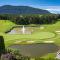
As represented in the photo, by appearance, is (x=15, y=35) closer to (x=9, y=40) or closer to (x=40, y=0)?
(x=9, y=40)

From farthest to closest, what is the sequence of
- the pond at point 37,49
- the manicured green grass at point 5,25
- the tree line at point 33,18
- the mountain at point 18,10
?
the mountain at point 18,10 < the tree line at point 33,18 < the manicured green grass at point 5,25 < the pond at point 37,49

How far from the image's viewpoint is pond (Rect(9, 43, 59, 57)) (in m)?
28.2

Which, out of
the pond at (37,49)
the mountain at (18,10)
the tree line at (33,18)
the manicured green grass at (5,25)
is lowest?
the pond at (37,49)

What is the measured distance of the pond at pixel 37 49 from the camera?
28.2m

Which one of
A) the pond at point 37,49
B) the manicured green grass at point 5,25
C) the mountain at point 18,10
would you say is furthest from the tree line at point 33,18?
the pond at point 37,49

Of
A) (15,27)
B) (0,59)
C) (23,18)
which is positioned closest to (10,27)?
(15,27)

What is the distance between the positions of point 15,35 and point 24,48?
8.29 m

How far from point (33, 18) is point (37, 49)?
23830mm

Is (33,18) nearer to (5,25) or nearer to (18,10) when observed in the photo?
(5,25)

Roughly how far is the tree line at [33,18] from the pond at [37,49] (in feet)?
64.8

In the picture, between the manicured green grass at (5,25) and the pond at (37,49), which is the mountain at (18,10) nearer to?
the manicured green grass at (5,25)

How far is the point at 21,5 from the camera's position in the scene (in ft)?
208

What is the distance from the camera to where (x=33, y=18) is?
54.1 meters

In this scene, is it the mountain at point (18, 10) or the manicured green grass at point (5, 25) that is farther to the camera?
the mountain at point (18, 10)
